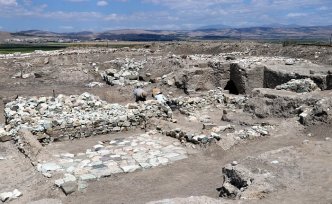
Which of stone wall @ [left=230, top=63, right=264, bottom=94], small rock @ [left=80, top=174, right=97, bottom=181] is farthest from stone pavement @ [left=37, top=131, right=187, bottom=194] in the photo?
stone wall @ [left=230, top=63, right=264, bottom=94]

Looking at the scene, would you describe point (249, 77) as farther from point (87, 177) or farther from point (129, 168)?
point (87, 177)

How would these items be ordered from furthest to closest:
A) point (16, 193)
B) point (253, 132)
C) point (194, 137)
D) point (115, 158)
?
point (253, 132)
point (194, 137)
point (115, 158)
point (16, 193)

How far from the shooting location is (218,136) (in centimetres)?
1120

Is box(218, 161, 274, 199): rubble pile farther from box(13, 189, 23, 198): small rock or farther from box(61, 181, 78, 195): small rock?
box(13, 189, 23, 198): small rock

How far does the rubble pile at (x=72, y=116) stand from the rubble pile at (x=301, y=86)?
16.2ft

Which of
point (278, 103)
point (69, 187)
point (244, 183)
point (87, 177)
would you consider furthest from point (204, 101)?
point (244, 183)

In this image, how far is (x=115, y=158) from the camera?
408 inches

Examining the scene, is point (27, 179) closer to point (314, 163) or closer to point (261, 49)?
point (314, 163)

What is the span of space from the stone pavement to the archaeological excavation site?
0.09 ft

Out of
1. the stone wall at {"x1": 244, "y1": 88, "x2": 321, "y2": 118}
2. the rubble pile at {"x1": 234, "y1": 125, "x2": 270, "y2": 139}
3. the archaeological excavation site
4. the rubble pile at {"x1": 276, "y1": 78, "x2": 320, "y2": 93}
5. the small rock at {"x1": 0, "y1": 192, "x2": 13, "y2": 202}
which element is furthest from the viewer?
the rubble pile at {"x1": 276, "y1": 78, "x2": 320, "y2": 93}

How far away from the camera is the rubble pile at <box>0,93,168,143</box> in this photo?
1168 cm

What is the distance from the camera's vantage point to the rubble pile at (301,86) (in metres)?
14.9

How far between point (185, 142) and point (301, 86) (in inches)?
235

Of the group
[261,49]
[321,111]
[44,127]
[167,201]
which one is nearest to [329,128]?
[321,111]
